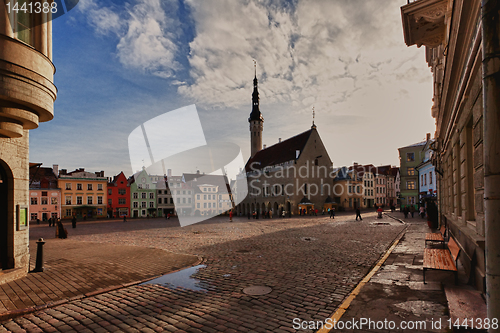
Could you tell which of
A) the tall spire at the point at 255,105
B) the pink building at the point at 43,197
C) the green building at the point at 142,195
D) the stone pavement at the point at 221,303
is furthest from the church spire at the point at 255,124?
the stone pavement at the point at 221,303

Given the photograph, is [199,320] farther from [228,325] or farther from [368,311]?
[368,311]

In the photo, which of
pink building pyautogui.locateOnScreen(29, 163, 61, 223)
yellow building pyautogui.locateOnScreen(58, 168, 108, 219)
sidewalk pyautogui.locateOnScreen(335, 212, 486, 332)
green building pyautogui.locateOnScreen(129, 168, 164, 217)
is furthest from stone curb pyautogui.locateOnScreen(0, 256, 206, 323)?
green building pyautogui.locateOnScreen(129, 168, 164, 217)

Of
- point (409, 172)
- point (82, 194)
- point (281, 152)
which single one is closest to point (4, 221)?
point (409, 172)

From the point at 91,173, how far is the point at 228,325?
67334mm

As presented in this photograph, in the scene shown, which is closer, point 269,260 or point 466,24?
point 466,24

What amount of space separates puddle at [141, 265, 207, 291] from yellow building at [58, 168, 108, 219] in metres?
56.2

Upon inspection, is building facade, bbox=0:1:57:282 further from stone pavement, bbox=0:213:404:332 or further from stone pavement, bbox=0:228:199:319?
stone pavement, bbox=0:213:404:332

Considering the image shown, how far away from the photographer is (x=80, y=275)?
365 inches

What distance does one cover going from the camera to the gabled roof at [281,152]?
2414 inches

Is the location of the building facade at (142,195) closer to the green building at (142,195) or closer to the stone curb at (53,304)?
the green building at (142,195)

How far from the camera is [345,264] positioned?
10.2 m

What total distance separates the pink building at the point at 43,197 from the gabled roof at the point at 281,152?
1702 inches

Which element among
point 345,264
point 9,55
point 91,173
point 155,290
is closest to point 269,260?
point 345,264

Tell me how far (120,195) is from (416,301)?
69459 mm
